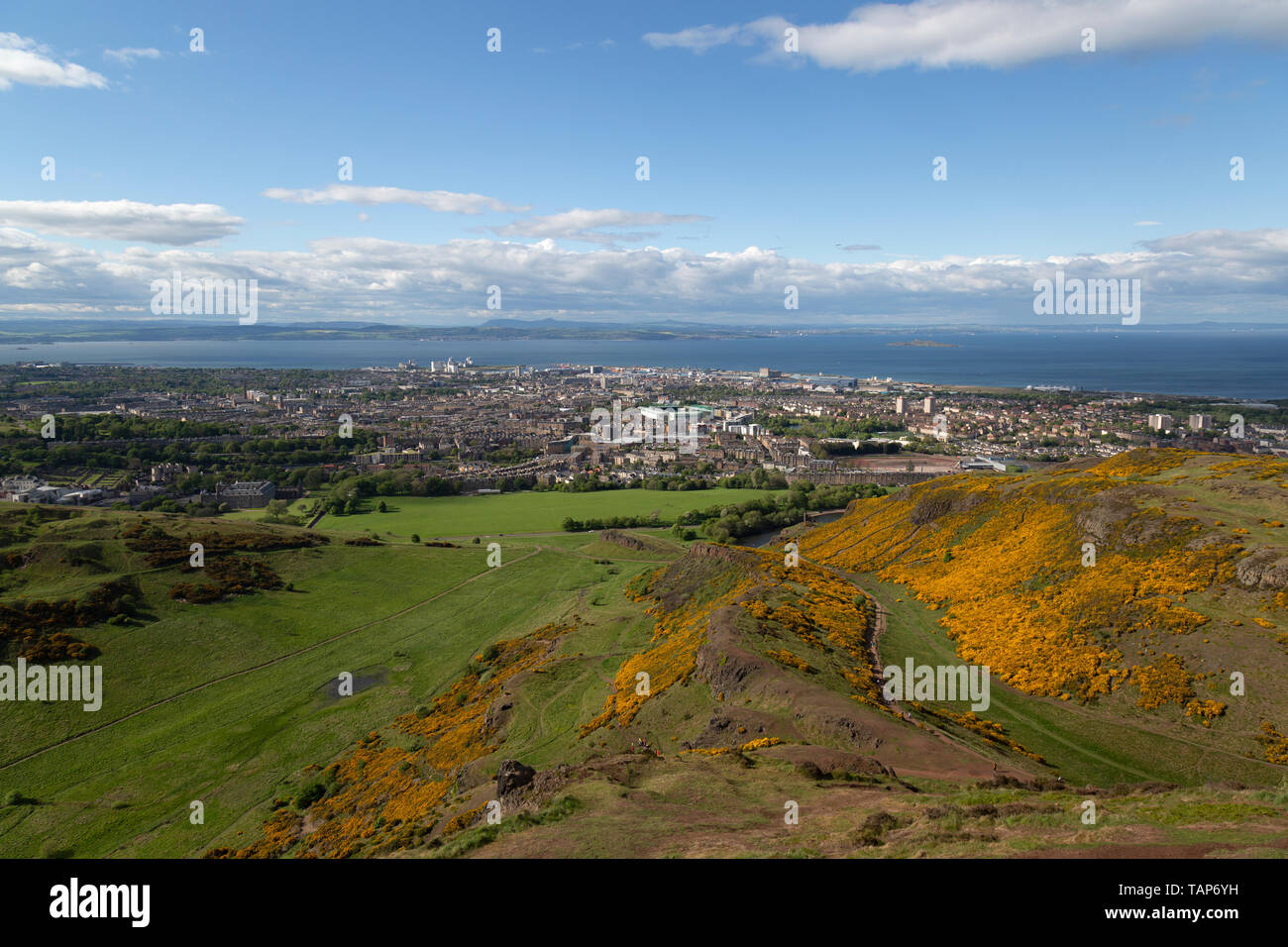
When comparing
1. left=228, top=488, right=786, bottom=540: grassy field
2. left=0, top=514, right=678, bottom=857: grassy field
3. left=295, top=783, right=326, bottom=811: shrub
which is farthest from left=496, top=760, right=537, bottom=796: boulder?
left=228, top=488, right=786, bottom=540: grassy field

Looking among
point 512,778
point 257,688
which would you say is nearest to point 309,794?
point 512,778

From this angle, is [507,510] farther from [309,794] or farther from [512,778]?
[512,778]

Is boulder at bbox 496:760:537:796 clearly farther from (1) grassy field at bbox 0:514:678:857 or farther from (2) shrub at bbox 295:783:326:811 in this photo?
(2) shrub at bbox 295:783:326:811

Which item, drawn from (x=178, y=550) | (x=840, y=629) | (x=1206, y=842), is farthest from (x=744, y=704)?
(x=178, y=550)

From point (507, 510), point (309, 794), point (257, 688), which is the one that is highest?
point (507, 510)

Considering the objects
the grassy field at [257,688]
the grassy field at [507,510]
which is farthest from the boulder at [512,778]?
the grassy field at [507,510]

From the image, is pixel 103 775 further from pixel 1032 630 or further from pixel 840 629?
pixel 1032 630

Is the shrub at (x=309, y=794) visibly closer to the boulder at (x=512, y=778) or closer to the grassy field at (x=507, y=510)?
the boulder at (x=512, y=778)

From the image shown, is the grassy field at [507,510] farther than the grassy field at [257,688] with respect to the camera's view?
Yes
